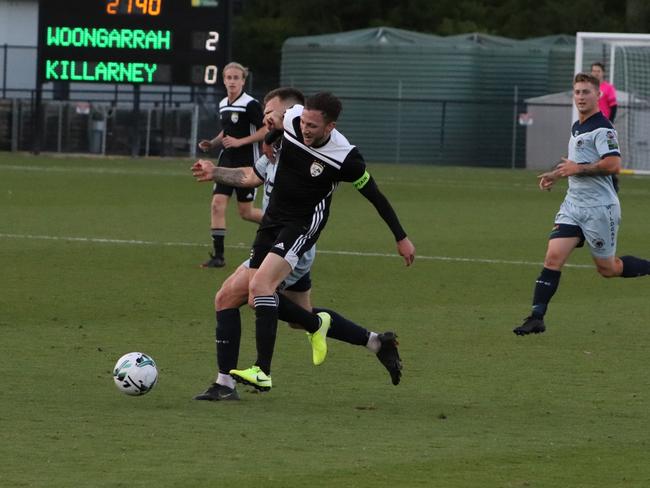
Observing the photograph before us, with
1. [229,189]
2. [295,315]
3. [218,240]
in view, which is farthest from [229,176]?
[229,189]

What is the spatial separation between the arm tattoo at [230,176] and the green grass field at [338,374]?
116 cm

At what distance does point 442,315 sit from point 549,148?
2915 centimetres

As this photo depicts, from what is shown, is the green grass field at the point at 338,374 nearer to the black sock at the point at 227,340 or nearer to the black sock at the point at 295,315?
the black sock at the point at 227,340

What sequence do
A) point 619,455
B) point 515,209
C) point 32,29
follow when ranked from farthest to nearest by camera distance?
1. point 32,29
2. point 515,209
3. point 619,455

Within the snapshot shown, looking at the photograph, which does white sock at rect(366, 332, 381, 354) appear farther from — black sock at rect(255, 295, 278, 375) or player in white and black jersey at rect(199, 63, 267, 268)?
player in white and black jersey at rect(199, 63, 267, 268)

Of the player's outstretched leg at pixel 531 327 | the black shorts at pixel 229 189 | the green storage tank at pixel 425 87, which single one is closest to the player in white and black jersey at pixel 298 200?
the player's outstretched leg at pixel 531 327

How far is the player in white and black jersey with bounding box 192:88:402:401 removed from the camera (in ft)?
27.9

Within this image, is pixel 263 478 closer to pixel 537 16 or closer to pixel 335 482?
pixel 335 482

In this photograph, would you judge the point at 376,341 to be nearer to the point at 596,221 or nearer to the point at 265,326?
the point at 265,326

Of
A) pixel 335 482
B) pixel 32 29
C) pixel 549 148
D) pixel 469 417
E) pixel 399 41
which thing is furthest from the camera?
pixel 32 29

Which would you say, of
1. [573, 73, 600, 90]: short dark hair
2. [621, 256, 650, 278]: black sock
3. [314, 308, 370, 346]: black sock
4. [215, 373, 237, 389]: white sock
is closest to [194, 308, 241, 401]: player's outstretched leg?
[215, 373, 237, 389]: white sock

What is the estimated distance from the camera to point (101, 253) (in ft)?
53.9

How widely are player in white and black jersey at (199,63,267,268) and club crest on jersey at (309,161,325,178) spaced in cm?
662

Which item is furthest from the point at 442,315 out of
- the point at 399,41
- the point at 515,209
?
the point at 399,41
